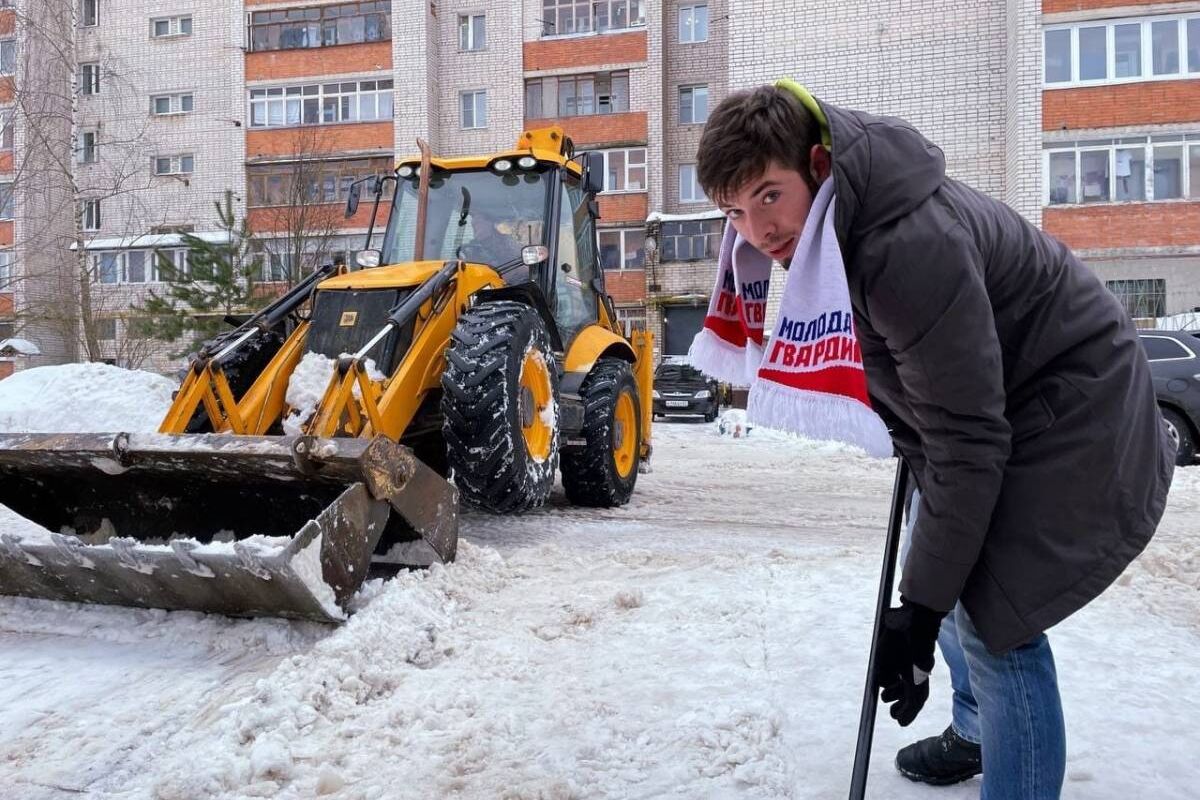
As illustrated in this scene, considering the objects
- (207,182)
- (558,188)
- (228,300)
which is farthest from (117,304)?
(558,188)

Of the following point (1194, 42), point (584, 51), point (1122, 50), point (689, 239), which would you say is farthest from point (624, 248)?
point (1194, 42)

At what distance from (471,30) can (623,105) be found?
206 inches

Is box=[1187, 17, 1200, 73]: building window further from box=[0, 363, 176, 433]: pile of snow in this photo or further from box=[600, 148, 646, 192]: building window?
box=[0, 363, 176, 433]: pile of snow

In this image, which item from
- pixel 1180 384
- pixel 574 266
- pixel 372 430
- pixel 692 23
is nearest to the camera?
pixel 372 430

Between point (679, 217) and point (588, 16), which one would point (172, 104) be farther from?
point (679, 217)

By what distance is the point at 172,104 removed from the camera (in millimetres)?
27578

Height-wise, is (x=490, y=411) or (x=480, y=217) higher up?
(x=480, y=217)

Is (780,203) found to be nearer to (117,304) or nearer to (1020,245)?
(1020,245)

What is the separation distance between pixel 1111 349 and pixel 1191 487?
771 cm

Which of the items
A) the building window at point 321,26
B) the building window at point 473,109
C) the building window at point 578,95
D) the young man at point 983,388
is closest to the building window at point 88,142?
the building window at point 321,26

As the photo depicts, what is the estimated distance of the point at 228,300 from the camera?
663 inches

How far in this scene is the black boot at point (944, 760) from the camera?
2.30 meters

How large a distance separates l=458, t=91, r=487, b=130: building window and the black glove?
2632 cm

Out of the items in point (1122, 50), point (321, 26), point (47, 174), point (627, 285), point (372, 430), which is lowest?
point (372, 430)
